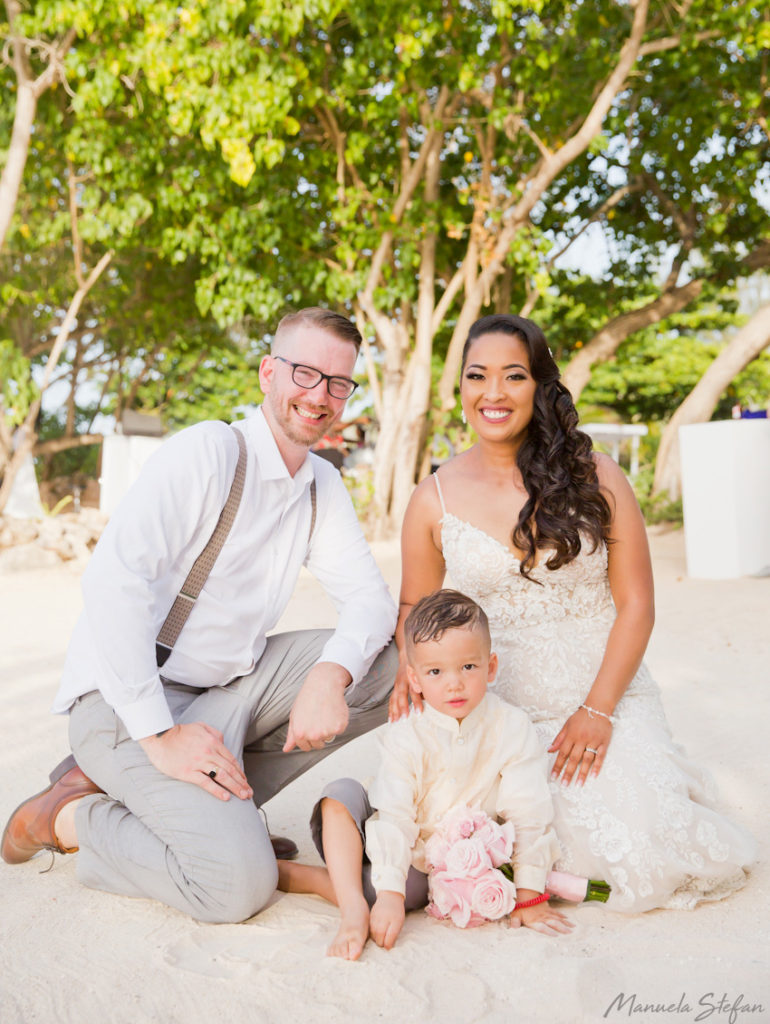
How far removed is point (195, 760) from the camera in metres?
2.54

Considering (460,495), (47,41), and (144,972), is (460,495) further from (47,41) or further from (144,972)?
(47,41)

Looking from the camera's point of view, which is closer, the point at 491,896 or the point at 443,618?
the point at 491,896

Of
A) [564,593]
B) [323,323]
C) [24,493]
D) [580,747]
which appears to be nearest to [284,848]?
[580,747]

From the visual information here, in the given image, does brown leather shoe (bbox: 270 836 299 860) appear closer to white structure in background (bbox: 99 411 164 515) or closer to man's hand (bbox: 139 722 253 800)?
man's hand (bbox: 139 722 253 800)

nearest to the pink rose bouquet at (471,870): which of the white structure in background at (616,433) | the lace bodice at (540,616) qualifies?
the lace bodice at (540,616)

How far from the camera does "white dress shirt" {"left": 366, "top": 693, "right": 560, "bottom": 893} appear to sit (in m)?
2.49

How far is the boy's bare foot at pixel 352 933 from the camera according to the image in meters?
2.24

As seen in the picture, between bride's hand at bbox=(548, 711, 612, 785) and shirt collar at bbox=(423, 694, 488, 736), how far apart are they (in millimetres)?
322

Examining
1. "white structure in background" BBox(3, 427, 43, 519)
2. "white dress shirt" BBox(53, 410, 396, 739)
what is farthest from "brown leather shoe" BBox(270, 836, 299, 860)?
"white structure in background" BBox(3, 427, 43, 519)

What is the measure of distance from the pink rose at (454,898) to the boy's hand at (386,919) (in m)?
0.13

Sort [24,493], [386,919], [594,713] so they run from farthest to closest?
[24,493]
[594,713]
[386,919]

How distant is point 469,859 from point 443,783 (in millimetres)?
205

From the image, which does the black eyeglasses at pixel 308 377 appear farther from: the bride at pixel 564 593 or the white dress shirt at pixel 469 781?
the white dress shirt at pixel 469 781

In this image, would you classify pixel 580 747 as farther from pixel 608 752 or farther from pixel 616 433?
pixel 616 433
